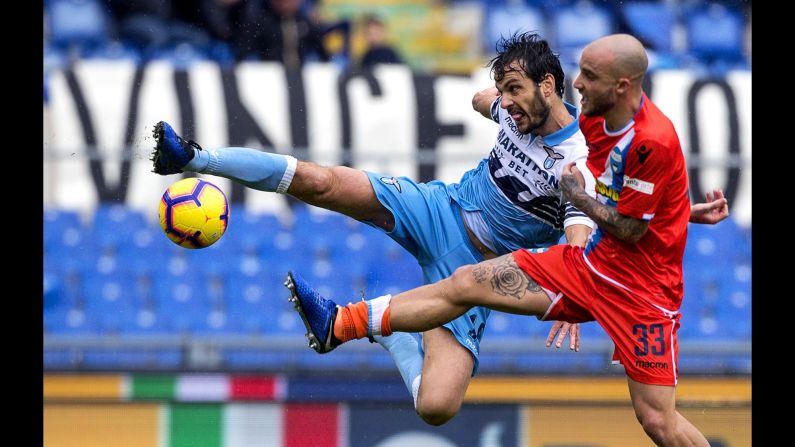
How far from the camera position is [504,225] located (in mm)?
6691

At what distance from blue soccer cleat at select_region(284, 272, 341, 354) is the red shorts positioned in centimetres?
99

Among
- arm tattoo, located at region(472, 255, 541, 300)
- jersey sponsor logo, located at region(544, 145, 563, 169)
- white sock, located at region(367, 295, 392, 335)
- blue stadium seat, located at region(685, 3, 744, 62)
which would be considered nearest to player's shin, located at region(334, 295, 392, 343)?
white sock, located at region(367, 295, 392, 335)

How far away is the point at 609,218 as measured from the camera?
5691mm

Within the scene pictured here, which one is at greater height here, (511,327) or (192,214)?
(192,214)

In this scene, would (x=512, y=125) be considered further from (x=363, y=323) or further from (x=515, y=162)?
(x=363, y=323)

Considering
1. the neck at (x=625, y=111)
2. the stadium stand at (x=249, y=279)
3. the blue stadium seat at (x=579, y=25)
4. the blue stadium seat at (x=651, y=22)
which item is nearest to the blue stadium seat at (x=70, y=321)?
the stadium stand at (x=249, y=279)

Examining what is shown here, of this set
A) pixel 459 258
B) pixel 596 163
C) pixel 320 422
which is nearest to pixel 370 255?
pixel 320 422

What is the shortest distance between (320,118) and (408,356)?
482cm

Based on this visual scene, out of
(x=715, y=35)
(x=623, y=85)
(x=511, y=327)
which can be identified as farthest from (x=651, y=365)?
(x=715, y=35)

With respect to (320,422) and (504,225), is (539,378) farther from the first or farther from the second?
(504,225)

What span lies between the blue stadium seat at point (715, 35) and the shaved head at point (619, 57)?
7825 millimetres

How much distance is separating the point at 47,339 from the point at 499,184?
4607 millimetres

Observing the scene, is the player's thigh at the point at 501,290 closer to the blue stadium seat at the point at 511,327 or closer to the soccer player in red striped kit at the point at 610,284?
the soccer player in red striped kit at the point at 610,284

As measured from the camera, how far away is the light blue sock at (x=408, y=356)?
6.76m
